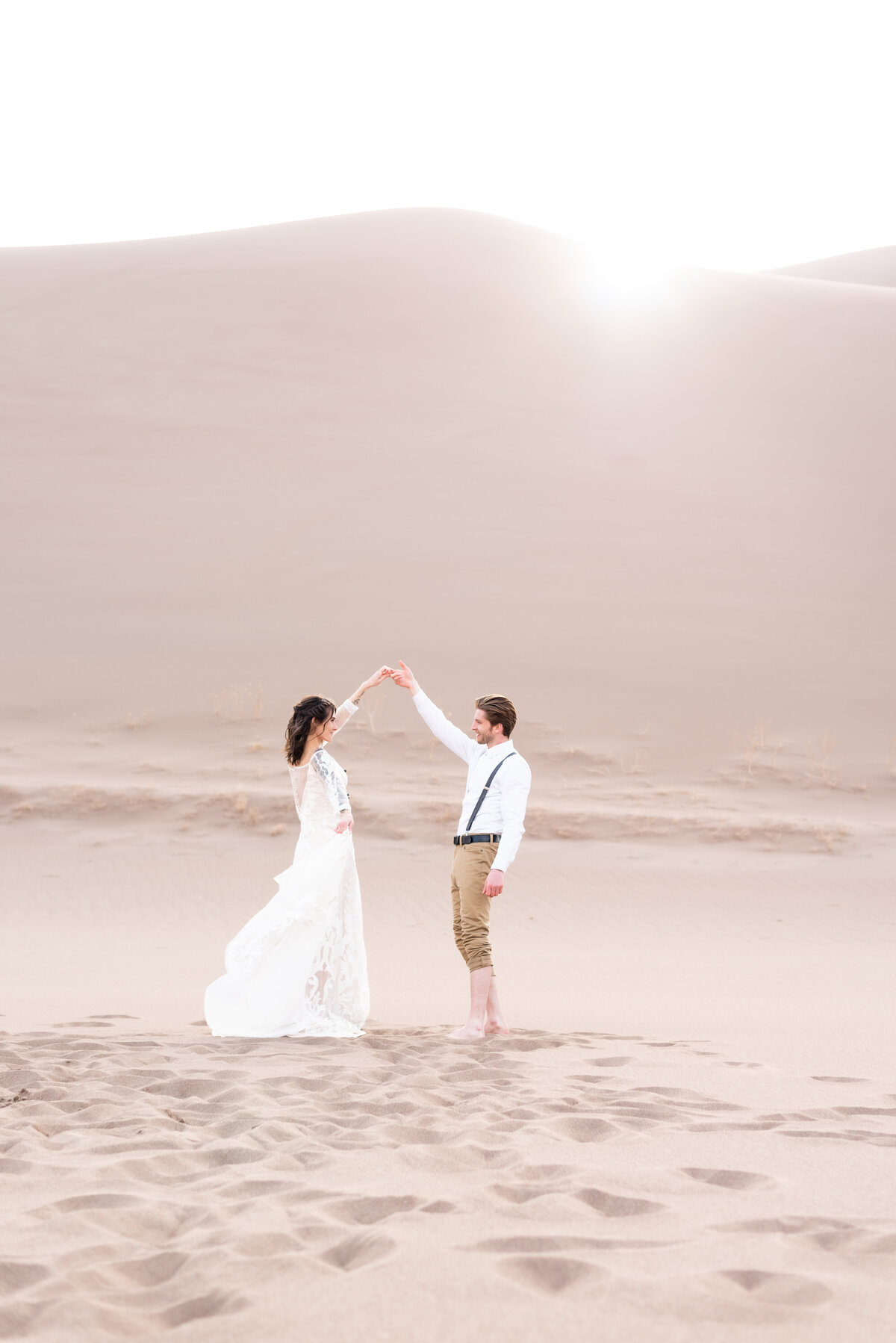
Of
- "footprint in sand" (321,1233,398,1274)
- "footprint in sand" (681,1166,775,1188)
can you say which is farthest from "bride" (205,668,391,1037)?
"footprint in sand" (321,1233,398,1274)

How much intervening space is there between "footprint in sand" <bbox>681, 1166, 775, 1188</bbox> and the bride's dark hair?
10.8 feet

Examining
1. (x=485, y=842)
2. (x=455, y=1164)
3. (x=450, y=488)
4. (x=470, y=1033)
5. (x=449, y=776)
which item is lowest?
(x=449, y=776)

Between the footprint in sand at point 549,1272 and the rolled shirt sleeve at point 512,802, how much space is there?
3.39m

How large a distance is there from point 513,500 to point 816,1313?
23564 millimetres

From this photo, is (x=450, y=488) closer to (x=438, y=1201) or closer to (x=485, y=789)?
(x=485, y=789)

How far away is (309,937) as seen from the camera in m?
6.00

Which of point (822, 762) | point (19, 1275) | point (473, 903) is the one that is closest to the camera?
point (19, 1275)

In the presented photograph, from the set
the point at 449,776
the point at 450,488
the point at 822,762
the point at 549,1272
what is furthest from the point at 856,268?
the point at 549,1272

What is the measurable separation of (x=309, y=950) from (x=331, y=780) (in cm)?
88

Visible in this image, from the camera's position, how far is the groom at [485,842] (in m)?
6.00

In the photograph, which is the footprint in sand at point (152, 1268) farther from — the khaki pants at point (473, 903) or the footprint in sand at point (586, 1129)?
the khaki pants at point (473, 903)

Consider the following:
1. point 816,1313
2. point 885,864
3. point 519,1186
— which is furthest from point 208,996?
point 885,864

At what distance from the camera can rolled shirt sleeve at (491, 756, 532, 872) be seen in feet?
19.6

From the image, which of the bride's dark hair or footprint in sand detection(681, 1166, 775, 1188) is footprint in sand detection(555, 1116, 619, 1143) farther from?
the bride's dark hair
